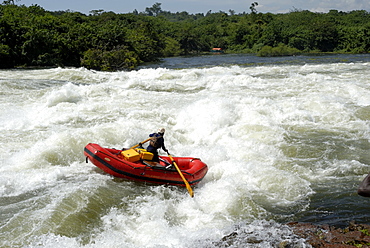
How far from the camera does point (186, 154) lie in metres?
8.88

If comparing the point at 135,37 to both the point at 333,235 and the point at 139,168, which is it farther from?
the point at 333,235

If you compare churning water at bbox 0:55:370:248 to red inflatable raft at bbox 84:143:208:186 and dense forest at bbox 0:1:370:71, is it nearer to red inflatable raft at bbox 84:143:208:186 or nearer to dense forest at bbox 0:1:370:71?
red inflatable raft at bbox 84:143:208:186

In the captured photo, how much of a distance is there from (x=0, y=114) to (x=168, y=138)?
213 inches

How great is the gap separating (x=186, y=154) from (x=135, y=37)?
3167 centimetres

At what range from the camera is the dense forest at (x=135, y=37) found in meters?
26.8

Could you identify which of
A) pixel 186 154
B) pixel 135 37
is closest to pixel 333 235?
pixel 186 154

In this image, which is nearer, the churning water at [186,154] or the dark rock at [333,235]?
the dark rock at [333,235]

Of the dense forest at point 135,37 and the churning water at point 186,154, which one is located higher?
the dense forest at point 135,37

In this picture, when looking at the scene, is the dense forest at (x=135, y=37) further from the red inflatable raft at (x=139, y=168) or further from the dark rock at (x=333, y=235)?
the dark rock at (x=333, y=235)

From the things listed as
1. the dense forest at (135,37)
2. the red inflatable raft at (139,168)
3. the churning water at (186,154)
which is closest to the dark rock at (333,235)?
the churning water at (186,154)

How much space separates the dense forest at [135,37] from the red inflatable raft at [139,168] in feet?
67.2

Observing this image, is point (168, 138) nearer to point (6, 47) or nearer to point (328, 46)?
point (6, 47)

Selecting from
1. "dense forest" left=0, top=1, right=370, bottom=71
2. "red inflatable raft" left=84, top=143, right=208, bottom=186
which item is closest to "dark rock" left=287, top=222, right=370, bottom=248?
"red inflatable raft" left=84, top=143, right=208, bottom=186

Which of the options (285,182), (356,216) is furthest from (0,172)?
(356,216)
